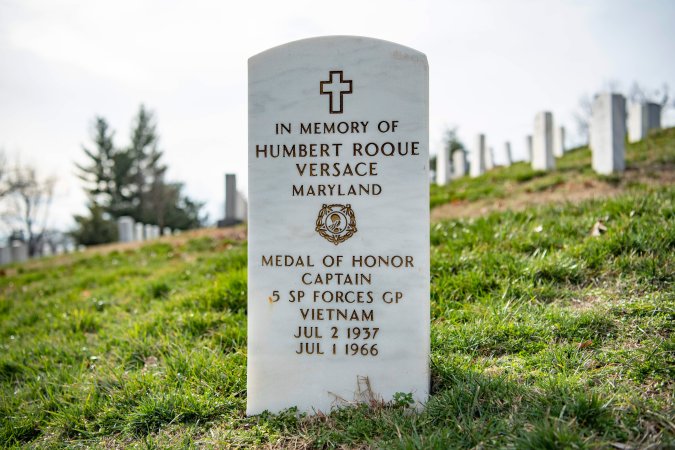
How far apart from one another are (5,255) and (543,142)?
18.3 metres

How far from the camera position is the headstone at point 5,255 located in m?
18.2

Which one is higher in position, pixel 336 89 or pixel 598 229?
pixel 336 89

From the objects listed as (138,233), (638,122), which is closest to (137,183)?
(138,233)

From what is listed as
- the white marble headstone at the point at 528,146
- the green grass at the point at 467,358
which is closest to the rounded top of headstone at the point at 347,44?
the green grass at the point at 467,358

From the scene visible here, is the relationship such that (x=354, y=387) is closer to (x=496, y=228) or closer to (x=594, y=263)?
(x=594, y=263)

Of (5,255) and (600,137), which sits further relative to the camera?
(5,255)

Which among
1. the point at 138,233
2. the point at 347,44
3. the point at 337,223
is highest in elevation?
the point at 347,44

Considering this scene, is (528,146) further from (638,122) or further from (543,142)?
(543,142)

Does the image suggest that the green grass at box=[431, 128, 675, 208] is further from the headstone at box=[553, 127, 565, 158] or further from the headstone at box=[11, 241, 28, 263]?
the headstone at box=[11, 241, 28, 263]

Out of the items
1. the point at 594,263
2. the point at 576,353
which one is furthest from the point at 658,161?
the point at 576,353

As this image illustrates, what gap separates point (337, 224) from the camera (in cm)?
310

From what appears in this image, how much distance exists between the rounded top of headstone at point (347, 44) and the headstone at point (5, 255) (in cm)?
1900

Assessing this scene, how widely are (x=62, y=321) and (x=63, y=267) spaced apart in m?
5.91

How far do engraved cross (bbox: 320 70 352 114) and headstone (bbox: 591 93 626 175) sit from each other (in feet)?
22.3
